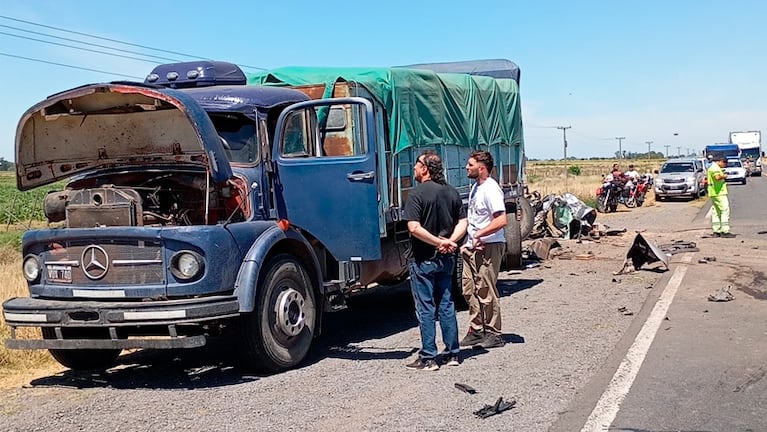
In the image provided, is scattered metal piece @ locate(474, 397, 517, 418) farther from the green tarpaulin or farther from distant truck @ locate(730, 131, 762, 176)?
distant truck @ locate(730, 131, 762, 176)

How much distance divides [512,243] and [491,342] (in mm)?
5485

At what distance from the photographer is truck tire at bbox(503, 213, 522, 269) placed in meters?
12.9

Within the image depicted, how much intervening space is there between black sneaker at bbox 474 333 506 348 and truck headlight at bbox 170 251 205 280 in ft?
9.36

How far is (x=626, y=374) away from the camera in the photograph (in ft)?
21.5

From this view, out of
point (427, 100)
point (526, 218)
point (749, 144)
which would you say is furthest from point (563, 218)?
point (749, 144)

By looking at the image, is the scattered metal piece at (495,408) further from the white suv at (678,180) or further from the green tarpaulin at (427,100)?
the white suv at (678,180)

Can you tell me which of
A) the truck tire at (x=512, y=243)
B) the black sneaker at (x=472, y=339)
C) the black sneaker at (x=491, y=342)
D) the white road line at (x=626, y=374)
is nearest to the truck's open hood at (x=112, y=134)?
the black sneaker at (x=472, y=339)

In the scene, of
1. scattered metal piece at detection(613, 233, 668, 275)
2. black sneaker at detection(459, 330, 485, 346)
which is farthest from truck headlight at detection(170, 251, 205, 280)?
scattered metal piece at detection(613, 233, 668, 275)

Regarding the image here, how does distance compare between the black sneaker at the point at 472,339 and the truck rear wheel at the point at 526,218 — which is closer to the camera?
Answer: the black sneaker at the point at 472,339

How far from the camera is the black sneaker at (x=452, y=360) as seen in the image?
7.11 meters

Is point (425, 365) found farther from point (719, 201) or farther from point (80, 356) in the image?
point (719, 201)

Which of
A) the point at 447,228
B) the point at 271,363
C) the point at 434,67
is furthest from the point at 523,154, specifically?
the point at 271,363

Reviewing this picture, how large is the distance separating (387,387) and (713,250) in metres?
10.9

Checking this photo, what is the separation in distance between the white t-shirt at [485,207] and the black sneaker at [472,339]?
2.93ft
